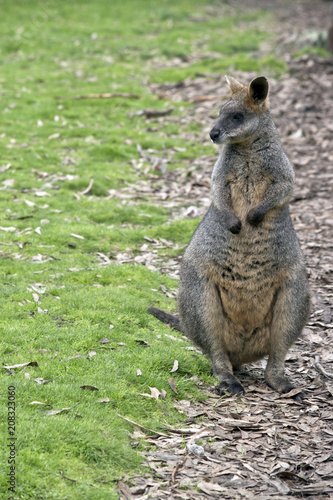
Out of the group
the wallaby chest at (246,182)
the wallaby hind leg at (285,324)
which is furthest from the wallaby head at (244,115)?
the wallaby hind leg at (285,324)

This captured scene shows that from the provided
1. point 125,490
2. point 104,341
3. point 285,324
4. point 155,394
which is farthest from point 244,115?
point 125,490

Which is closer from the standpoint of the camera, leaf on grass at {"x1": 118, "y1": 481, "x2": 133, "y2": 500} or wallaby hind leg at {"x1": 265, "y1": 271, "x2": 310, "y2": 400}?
leaf on grass at {"x1": 118, "y1": 481, "x2": 133, "y2": 500}

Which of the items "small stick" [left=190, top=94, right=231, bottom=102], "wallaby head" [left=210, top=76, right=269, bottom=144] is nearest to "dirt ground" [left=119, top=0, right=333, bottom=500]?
"wallaby head" [left=210, top=76, right=269, bottom=144]

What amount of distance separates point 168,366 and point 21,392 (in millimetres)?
1358

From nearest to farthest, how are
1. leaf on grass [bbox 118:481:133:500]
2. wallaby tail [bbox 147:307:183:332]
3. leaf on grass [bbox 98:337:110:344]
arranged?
leaf on grass [bbox 118:481:133:500] → leaf on grass [bbox 98:337:110:344] → wallaby tail [bbox 147:307:183:332]

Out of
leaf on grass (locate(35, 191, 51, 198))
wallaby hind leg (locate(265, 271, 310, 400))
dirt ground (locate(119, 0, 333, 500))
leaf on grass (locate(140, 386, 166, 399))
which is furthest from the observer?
leaf on grass (locate(35, 191, 51, 198))

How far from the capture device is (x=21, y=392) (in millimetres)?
4312

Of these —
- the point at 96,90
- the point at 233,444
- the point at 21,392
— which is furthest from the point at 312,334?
the point at 96,90

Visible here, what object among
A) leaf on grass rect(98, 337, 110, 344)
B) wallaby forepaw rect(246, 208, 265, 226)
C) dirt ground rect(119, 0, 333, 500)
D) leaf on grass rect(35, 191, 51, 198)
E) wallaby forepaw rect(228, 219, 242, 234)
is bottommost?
dirt ground rect(119, 0, 333, 500)

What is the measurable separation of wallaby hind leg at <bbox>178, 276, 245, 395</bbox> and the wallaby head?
1187 mm

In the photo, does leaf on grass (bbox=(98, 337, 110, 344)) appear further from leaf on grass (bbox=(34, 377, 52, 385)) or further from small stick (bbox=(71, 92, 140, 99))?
small stick (bbox=(71, 92, 140, 99))

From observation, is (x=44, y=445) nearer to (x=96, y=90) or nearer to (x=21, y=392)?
(x=21, y=392)

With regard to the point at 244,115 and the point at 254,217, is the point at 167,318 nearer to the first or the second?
the point at 254,217

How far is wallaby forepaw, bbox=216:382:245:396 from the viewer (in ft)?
16.7
